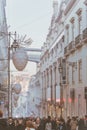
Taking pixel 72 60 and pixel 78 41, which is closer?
pixel 78 41

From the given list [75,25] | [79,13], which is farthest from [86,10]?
[75,25]

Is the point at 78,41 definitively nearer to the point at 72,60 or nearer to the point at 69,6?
the point at 72,60

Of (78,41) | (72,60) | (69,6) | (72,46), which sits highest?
(69,6)

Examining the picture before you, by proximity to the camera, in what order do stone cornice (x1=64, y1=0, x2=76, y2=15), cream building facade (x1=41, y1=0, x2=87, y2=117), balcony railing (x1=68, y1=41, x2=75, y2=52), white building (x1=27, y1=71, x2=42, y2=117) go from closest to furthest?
cream building facade (x1=41, y1=0, x2=87, y2=117) → balcony railing (x1=68, y1=41, x2=75, y2=52) → stone cornice (x1=64, y1=0, x2=76, y2=15) → white building (x1=27, y1=71, x2=42, y2=117)

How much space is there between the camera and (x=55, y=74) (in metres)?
51.0

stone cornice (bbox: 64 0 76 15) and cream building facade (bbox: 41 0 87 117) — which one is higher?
stone cornice (bbox: 64 0 76 15)

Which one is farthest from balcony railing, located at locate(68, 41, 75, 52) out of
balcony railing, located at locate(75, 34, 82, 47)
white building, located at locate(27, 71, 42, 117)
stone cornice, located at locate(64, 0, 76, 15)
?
white building, located at locate(27, 71, 42, 117)

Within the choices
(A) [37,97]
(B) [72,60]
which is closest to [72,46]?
(B) [72,60]

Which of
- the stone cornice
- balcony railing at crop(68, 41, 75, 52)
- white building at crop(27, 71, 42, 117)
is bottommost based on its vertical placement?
white building at crop(27, 71, 42, 117)

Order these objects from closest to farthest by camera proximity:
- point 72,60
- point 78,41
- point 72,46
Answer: point 78,41 → point 72,46 → point 72,60

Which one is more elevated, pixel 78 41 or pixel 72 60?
pixel 78 41

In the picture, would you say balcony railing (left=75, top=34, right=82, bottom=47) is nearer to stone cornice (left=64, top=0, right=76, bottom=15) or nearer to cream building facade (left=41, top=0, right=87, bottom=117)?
cream building facade (left=41, top=0, right=87, bottom=117)

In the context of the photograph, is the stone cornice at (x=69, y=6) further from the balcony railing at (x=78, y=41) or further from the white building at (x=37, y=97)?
the white building at (x=37, y=97)

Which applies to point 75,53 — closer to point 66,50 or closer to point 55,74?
point 66,50
